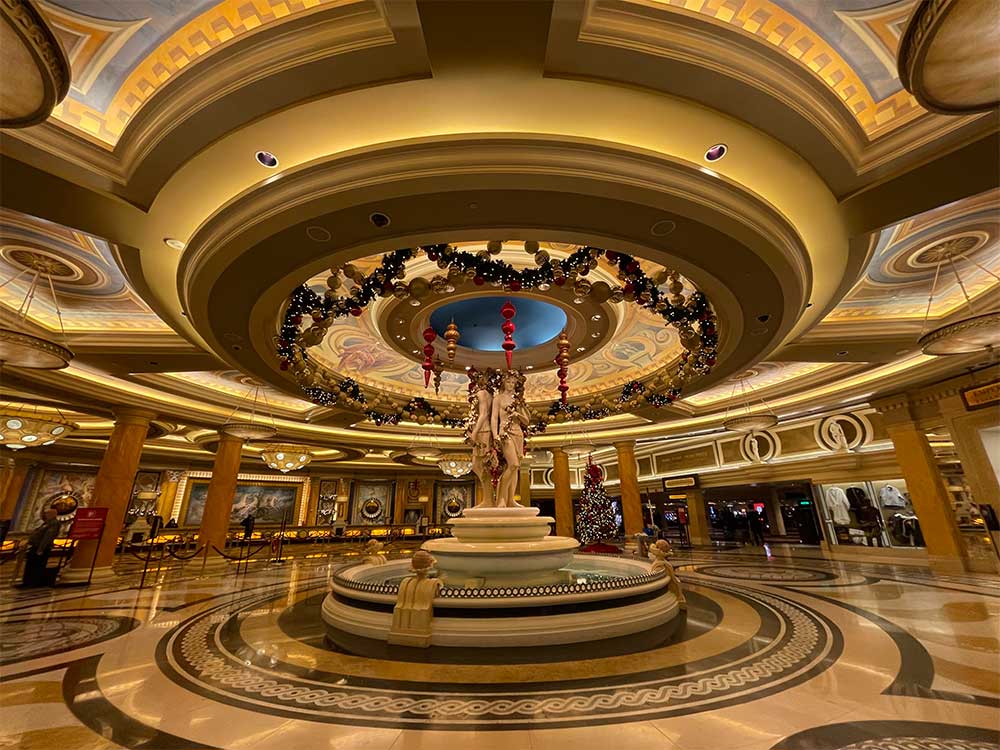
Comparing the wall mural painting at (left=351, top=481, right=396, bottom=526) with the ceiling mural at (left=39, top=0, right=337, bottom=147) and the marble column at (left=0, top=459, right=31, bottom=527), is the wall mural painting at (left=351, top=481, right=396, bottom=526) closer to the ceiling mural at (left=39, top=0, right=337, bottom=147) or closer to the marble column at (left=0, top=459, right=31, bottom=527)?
the marble column at (left=0, top=459, right=31, bottom=527)

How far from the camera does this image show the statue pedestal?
218 inches

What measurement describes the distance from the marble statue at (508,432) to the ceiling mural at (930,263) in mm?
5087

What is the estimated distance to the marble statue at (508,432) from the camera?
6.66 m

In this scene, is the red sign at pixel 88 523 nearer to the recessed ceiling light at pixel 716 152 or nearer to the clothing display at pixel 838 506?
the recessed ceiling light at pixel 716 152

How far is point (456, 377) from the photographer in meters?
11.6

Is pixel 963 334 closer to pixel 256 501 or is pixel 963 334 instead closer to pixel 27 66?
pixel 27 66

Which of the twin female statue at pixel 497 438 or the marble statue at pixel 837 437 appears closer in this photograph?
the twin female statue at pixel 497 438

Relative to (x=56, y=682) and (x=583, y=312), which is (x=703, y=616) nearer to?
(x=583, y=312)

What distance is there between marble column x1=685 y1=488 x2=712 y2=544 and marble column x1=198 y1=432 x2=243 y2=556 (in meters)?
17.0

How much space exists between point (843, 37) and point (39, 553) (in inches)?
559

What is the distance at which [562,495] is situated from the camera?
1582 centimetres

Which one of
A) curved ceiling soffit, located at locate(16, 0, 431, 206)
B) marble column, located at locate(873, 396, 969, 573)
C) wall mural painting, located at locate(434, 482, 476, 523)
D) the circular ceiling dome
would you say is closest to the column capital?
the circular ceiling dome

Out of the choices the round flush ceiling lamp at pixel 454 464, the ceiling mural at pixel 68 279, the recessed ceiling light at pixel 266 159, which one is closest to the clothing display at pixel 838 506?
the round flush ceiling lamp at pixel 454 464

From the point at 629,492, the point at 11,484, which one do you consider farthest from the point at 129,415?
the point at 629,492
